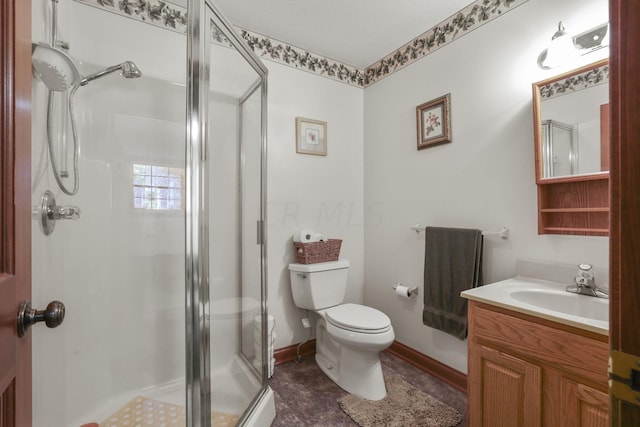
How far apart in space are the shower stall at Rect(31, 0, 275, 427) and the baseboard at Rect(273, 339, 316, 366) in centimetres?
47

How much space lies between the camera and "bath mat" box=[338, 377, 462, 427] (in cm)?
153

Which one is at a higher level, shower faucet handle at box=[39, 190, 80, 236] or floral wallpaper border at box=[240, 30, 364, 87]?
floral wallpaper border at box=[240, 30, 364, 87]

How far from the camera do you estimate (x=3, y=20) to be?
508mm

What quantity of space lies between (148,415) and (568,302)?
6.99 ft

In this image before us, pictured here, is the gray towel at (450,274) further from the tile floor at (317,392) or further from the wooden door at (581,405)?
the wooden door at (581,405)

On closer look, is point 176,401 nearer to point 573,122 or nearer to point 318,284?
point 318,284

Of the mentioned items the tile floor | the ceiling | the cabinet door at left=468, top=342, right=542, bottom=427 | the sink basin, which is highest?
the ceiling

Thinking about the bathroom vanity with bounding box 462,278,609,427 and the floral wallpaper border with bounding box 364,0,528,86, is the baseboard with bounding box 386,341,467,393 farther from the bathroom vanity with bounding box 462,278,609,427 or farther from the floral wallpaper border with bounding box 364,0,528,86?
the floral wallpaper border with bounding box 364,0,528,86

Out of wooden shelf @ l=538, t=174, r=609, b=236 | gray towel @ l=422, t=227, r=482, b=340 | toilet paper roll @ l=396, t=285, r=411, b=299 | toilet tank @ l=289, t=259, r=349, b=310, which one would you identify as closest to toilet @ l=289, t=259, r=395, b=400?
toilet tank @ l=289, t=259, r=349, b=310

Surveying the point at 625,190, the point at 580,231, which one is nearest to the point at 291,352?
the point at 580,231

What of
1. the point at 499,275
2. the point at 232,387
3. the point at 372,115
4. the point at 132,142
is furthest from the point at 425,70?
the point at 232,387

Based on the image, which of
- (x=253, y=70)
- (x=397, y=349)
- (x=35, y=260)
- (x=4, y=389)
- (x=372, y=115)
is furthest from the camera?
(x=372, y=115)

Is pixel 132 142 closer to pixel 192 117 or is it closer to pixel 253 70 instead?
pixel 192 117

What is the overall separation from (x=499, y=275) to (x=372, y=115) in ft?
5.24
